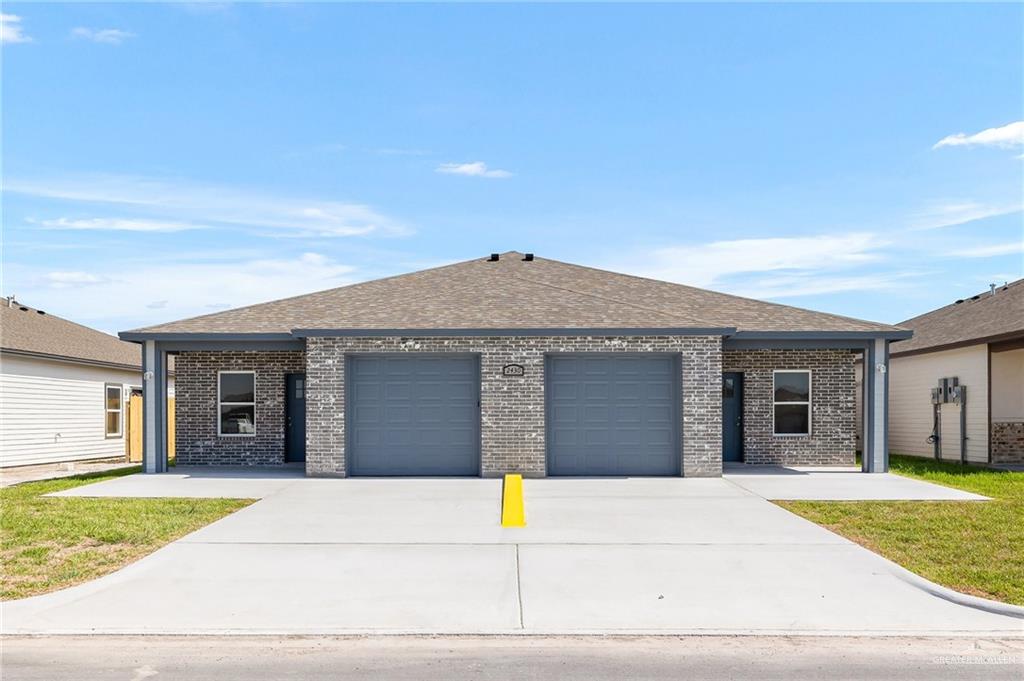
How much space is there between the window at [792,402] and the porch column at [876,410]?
167 cm

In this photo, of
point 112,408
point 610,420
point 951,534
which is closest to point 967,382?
point 610,420

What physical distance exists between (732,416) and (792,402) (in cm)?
142

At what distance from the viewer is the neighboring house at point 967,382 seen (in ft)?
72.8

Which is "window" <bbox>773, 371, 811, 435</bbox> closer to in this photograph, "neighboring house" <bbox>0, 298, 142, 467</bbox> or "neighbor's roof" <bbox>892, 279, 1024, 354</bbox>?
"neighbor's roof" <bbox>892, 279, 1024, 354</bbox>

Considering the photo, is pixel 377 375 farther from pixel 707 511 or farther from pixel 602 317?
pixel 707 511

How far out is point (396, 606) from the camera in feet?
27.4

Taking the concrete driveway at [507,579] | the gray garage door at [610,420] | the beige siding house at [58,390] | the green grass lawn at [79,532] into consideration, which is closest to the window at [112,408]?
the beige siding house at [58,390]

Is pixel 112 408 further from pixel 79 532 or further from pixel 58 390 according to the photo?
pixel 79 532

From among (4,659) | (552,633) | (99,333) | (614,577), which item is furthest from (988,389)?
(99,333)

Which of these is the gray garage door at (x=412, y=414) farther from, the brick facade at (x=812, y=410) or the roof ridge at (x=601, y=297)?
the brick facade at (x=812, y=410)

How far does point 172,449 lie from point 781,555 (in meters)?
20.3

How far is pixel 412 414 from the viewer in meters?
18.1

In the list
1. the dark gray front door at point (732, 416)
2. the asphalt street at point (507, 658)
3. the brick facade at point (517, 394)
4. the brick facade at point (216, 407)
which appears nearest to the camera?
the asphalt street at point (507, 658)

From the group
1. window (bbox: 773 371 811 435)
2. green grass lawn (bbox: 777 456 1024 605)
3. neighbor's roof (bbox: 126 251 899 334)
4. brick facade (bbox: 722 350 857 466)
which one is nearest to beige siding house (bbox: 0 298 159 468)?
neighbor's roof (bbox: 126 251 899 334)
